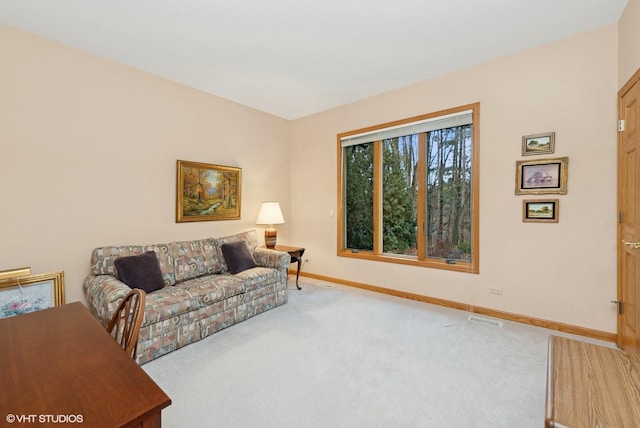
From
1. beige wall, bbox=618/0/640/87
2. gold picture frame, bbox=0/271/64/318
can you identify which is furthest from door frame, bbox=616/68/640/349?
gold picture frame, bbox=0/271/64/318

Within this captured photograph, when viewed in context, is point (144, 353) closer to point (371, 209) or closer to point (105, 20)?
point (105, 20)

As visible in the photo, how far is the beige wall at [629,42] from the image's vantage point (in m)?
2.16

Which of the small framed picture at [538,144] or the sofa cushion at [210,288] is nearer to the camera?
the sofa cushion at [210,288]

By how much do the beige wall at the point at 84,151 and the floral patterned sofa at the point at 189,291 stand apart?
27 centimetres

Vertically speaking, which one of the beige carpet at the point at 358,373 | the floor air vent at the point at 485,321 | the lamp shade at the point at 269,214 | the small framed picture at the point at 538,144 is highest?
the small framed picture at the point at 538,144

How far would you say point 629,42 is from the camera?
2.30 meters

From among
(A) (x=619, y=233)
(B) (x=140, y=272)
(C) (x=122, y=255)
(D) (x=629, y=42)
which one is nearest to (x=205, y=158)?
(C) (x=122, y=255)

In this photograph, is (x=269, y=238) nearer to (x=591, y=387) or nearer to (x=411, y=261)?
(x=411, y=261)

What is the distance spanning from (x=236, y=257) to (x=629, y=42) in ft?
13.7

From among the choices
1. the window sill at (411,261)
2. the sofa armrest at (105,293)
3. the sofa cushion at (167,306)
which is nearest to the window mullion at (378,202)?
the window sill at (411,261)

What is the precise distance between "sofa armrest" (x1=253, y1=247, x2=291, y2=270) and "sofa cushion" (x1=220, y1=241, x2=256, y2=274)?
15 centimetres

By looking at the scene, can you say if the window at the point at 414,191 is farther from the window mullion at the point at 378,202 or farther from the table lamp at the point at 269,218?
the table lamp at the point at 269,218

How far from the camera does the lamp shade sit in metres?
4.35

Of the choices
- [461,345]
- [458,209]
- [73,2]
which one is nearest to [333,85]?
[458,209]
